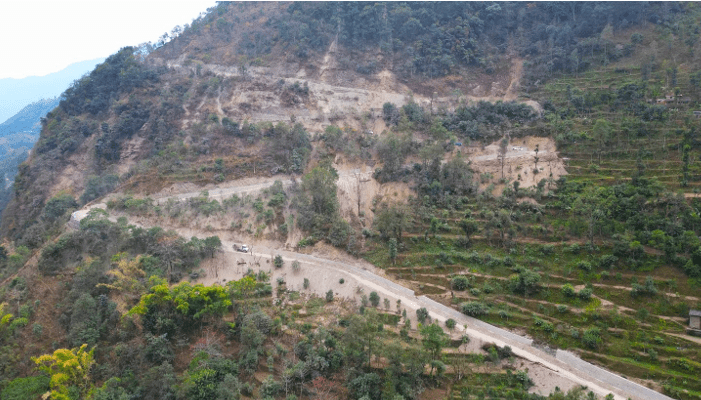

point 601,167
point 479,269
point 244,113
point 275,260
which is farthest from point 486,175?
point 244,113

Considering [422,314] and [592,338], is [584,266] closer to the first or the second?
[592,338]

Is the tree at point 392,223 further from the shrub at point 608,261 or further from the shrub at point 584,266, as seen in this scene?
the shrub at point 608,261

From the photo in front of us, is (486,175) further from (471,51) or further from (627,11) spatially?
(627,11)

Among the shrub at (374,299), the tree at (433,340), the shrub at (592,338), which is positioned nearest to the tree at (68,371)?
the shrub at (374,299)

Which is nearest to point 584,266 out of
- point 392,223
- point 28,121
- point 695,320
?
point 695,320

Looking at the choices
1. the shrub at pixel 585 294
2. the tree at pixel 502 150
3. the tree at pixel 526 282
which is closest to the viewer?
the shrub at pixel 585 294
